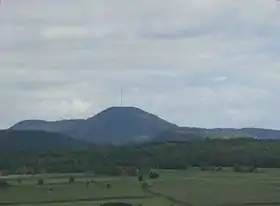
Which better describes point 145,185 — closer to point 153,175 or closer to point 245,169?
point 153,175

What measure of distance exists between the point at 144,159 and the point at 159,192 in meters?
57.1

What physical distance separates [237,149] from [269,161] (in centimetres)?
2120

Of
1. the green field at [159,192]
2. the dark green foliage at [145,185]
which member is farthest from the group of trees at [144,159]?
the dark green foliage at [145,185]

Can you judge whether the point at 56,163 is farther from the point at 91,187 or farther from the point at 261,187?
the point at 261,187

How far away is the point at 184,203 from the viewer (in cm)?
7606

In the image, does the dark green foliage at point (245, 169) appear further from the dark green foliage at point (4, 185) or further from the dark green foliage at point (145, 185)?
the dark green foliage at point (4, 185)

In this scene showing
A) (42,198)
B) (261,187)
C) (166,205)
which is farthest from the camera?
(261,187)

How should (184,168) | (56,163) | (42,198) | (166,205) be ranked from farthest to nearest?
(56,163) < (184,168) < (42,198) < (166,205)

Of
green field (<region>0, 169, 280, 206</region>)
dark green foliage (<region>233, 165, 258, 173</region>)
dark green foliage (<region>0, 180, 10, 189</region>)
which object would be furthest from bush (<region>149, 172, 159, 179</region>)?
dark green foliage (<region>0, 180, 10, 189</region>)

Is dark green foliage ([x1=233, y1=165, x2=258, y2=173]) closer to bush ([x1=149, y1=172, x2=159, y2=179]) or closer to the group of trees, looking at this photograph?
the group of trees

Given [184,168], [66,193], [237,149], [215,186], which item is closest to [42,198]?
[66,193]

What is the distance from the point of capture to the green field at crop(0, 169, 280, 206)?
3068 inches

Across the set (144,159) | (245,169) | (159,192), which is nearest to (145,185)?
(159,192)

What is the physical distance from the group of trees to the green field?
77.2 ft
